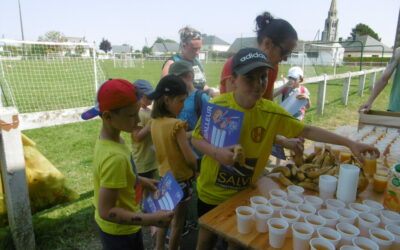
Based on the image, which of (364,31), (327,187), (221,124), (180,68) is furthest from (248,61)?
(364,31)

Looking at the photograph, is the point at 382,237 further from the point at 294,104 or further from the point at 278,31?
the point at 294,104

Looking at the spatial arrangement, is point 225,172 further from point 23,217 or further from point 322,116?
point 322,116

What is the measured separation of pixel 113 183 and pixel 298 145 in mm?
1517

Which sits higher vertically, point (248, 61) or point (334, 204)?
point (248, 61)

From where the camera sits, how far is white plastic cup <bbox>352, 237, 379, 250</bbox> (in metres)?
1.24

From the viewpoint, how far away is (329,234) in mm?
1316

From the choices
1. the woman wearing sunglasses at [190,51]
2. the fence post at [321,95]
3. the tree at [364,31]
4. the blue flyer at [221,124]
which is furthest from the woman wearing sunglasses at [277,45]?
the tree at [364,31]

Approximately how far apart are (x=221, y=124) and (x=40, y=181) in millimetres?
2472

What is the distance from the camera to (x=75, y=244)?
9.40 feet

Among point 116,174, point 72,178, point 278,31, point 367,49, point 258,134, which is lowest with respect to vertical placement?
point 72,178

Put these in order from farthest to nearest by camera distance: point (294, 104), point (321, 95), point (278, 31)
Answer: point (321, 95) < point (294, 104) < point (278, 31)

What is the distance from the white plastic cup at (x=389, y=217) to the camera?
4.76ft

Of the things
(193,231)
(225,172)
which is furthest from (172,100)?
(193,231)

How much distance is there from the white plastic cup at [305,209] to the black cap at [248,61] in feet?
2.82
